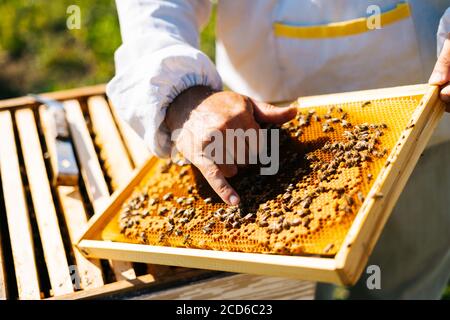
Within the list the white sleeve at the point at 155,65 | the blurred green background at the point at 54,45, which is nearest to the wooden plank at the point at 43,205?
the white sleeve at the point at 155,65

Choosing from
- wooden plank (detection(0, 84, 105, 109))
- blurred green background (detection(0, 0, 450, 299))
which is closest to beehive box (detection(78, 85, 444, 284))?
wooden plank (detection(0, 84, 105, 109))

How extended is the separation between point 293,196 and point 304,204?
0.31ft

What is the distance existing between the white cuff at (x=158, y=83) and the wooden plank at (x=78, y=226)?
558 mm

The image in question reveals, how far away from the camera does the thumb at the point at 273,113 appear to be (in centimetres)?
239

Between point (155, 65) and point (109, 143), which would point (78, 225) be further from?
point (155, 65)

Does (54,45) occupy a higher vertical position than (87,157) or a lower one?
higher

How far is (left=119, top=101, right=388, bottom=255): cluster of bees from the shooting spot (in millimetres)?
2010

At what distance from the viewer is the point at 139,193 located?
273 centimetres

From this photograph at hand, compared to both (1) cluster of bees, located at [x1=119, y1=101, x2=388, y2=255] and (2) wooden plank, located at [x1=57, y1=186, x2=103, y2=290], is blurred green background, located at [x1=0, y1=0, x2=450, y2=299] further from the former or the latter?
(1) cluster of bees, located at [x1=119, y1=101, x2=388, y2=255]

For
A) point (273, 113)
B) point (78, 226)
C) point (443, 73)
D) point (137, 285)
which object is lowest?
point (137, 285)

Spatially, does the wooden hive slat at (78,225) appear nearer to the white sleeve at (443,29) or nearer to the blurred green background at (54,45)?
the white sleeve at (443,29)

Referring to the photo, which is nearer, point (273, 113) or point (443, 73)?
point (443, 73)

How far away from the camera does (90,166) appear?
3.11 meters

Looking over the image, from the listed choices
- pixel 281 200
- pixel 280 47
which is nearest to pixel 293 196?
pixel 281 200
